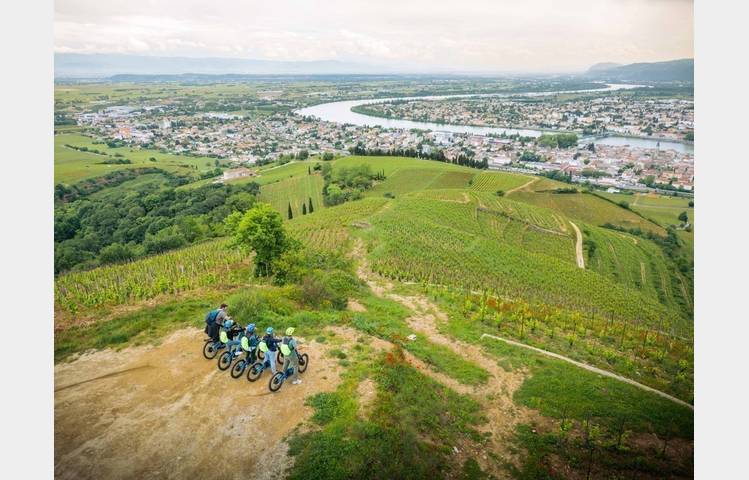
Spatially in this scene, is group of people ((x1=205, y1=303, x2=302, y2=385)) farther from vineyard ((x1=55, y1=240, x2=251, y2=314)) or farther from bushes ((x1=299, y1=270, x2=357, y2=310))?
vineyard ((x1=55, y1=240, x2=251, y2=314))

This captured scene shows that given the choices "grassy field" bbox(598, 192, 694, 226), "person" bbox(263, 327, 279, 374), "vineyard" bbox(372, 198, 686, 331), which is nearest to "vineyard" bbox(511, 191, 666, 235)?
"grassy field" bbox(598, 192, 694, 226)

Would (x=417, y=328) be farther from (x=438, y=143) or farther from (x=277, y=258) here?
(x=438, y=143)

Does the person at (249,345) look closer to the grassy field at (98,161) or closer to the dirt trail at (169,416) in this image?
the dirt trail at (169,416)

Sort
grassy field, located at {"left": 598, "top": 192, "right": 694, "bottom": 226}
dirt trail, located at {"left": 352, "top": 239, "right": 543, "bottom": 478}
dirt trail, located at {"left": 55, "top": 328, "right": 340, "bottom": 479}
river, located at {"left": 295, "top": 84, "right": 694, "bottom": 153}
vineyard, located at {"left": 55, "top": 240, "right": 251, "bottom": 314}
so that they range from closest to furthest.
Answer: dirt trail, located at {"left": 55, "top": 328, "right": 340, "bottom": 479} → dirt trail, located at {"left": 352, "top": 239, "right": 543, "bottom": 478} → vineyard, located at {"left": 55, "top": 240, "right": 251, "bottom": 314} → grassy field, located at {"left": 598, "top": 192, "right": 694, "bottom": 226} → river, located at {"left": 295, "top": 84, "right": 694, "bottom": 153}

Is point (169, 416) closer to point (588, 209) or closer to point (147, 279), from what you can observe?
point (147, 279)

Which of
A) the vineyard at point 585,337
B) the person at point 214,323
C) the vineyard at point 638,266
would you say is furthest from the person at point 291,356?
the vineyard at point 638,266
